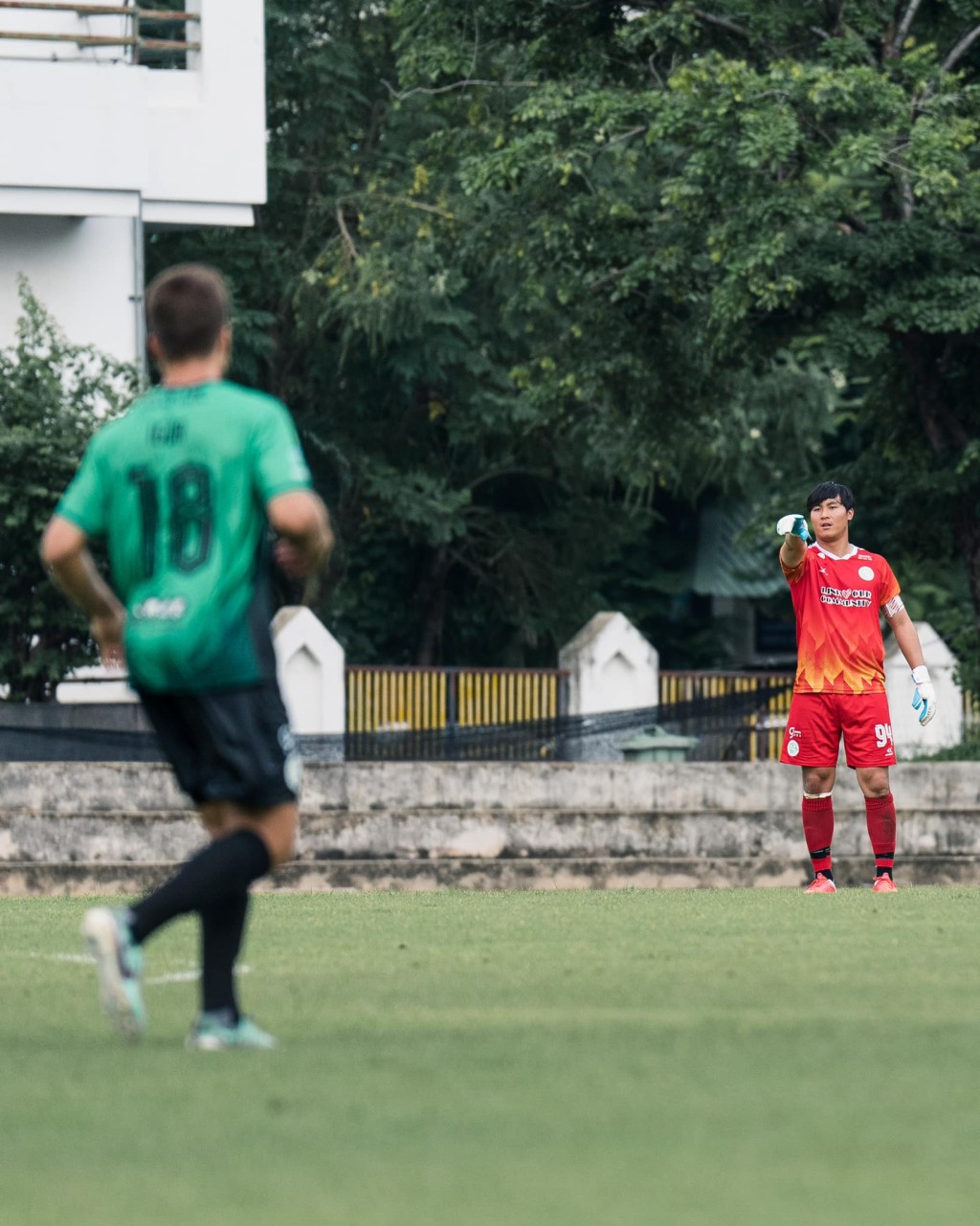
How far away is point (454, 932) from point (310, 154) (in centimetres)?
3336

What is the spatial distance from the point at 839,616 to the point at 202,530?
741cm

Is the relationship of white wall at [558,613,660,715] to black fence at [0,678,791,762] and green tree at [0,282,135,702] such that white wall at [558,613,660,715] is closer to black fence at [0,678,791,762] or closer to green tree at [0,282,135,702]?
black fence at [0,678,791,762]

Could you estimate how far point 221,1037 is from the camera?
19.1 feet

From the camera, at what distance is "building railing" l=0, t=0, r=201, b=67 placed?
101ft

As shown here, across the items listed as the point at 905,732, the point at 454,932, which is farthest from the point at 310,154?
the point at 454,932

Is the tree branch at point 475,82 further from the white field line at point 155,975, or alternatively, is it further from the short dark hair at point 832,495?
the white field line at point 155,975

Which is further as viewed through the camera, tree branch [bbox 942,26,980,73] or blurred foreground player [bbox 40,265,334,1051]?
tree branch [bbox 942,26,980,73]

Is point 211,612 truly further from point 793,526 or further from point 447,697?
point 447,697

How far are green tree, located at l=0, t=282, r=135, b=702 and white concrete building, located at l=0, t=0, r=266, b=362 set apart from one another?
15.3 feet

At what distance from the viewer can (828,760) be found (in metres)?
13.0

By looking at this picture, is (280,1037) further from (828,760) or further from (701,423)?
(701,423)

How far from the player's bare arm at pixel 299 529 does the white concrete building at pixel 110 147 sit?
2589 cm

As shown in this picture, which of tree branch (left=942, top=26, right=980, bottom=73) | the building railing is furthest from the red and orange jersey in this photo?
the building railing

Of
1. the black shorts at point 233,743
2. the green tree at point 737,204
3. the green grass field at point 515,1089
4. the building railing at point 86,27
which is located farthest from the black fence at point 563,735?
the black shorts at point 233,743
